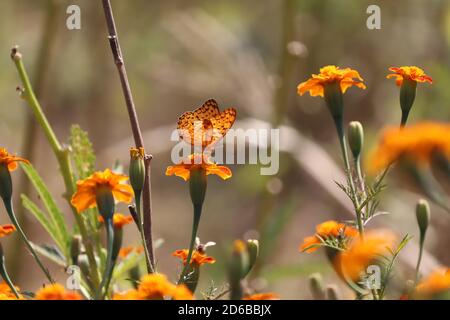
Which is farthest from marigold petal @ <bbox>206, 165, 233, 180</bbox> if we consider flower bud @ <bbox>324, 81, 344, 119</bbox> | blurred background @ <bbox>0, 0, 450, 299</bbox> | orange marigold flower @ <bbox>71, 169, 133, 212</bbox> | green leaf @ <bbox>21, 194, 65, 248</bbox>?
blurred background @ <bbox>0, 0, 450, 299</bbox>

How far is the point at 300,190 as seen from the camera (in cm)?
336

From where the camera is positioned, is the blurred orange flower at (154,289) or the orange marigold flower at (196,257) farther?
the orange marigold flower at (196,257)

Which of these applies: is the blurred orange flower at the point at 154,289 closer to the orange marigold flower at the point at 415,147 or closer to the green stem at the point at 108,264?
the green stem at the point at 108,264

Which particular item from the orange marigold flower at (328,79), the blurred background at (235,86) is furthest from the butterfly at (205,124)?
the blurred background at (235,86)

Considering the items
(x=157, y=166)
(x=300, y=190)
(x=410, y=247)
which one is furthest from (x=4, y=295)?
(x=157, y=166)

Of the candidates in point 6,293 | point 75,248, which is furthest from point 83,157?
point 6,293

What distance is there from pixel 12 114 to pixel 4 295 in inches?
89.6

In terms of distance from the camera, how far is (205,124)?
111 cm

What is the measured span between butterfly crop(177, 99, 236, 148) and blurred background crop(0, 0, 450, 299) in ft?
3.61

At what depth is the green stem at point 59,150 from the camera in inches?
42.9

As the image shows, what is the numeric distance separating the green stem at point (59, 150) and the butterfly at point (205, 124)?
0.18 m

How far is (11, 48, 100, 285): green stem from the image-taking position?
1090 millimetres

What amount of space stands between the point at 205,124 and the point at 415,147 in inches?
16.0
